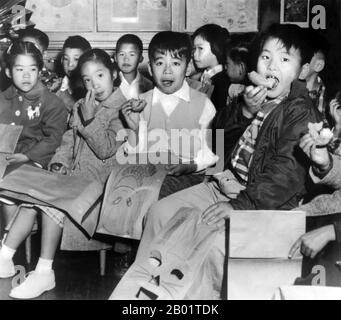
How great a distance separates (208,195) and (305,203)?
0.28 meters

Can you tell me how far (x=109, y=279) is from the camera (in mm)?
1684

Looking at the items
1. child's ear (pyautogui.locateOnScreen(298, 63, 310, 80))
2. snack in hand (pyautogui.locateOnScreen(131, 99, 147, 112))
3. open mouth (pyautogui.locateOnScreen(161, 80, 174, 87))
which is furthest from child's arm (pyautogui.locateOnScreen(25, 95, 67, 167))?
child's ear (pyautogui.locateOnScreen(298, 63, 310, 80))

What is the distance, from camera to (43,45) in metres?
1.73

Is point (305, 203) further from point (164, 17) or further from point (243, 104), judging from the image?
point (164, 17)

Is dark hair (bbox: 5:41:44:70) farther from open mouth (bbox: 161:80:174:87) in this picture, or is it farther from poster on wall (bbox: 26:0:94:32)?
open mouth (bbox: 161:80:174:87)

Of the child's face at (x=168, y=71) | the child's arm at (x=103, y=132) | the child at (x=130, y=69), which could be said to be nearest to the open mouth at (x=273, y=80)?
the child's face at (x=168, y=71)

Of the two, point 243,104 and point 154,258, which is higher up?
point 243,104

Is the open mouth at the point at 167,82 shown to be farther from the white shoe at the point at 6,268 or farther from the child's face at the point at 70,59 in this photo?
the white shoe at the point at 6,268

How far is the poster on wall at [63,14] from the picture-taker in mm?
1699

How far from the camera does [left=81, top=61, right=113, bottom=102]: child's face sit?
1708mm

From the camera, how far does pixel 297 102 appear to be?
155 centimetres
